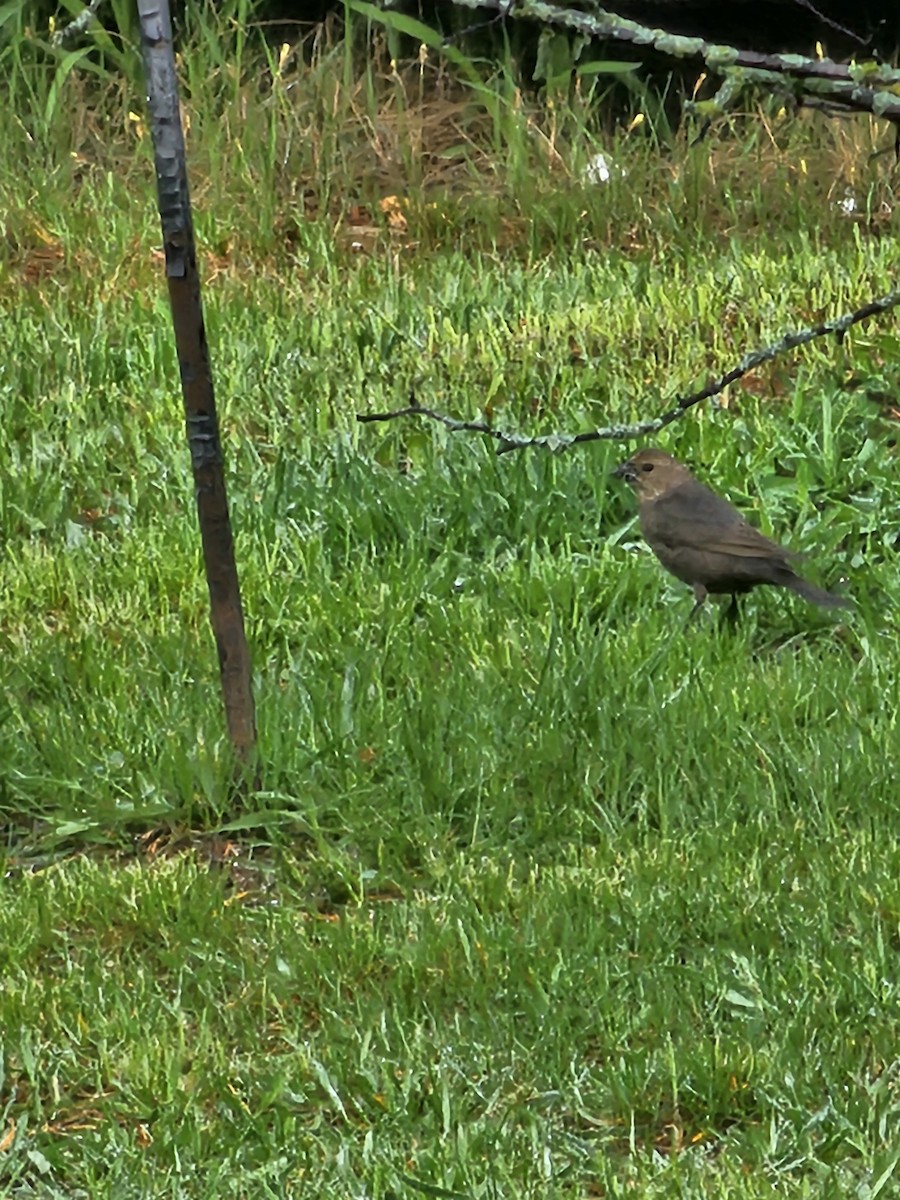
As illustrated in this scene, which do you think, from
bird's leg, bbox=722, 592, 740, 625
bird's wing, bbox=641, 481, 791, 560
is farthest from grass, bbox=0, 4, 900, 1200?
bird's wing, bbox=641, 481, 791, 560

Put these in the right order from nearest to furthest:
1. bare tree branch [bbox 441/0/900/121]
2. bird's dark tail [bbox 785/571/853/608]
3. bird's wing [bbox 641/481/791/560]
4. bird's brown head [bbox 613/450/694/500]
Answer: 1. bare tree branch [bbox 441/0/900/121]
2. bird's dark tail [bbox 785/571/853/608]
3. bird's wing [bbox 641/481/791/560]
4. bird's brown head [bbox 613/450/694/500]

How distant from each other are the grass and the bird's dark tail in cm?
11

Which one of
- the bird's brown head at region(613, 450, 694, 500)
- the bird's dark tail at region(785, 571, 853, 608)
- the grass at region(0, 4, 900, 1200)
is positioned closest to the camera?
the grass at region(0, 4, 900, 1200)

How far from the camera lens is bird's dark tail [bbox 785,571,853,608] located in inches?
208

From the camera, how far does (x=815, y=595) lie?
17.5ft

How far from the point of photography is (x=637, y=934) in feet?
12.8

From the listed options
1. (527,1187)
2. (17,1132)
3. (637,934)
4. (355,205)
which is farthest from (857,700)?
(355,205)

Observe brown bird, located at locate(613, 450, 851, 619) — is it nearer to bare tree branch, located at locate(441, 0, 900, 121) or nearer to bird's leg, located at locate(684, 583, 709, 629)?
bird's leg, located at locate(684, 583, 709, 629)

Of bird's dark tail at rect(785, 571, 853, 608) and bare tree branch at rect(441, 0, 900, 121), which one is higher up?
bare tree branch at rect(441, 0, 900, 121)

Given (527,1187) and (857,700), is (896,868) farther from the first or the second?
(527,1187)

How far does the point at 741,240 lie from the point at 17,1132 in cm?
580

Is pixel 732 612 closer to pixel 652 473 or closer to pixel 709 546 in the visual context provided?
pixel 709 546

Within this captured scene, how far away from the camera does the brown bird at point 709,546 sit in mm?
5379

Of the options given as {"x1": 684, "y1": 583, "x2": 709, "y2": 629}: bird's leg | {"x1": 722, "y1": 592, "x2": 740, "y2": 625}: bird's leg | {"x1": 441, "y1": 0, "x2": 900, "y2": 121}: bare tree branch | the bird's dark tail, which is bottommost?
{"x1": 722, "y1": 592, "x2": 740, "y2": 625}: bird's leg
